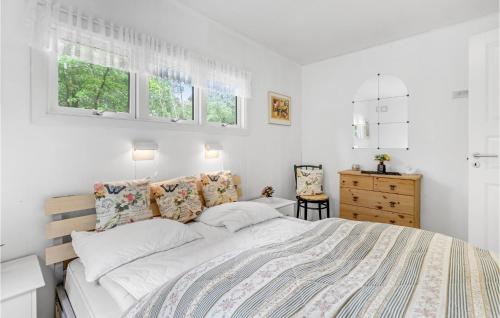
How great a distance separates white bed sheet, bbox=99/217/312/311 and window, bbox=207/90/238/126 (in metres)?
1.30

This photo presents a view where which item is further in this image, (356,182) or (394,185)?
(356,182)

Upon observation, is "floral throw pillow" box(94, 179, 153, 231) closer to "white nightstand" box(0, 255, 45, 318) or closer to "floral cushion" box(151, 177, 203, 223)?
"floral cushion" box(151, 177, 203, 223)

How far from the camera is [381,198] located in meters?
3.05

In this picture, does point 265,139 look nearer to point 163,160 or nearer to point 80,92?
point 163,160

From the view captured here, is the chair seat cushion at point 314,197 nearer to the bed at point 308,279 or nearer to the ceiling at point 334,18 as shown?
the bed at point 308,279

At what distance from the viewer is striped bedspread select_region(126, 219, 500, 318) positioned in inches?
34.3

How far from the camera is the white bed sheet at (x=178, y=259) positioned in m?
1.23

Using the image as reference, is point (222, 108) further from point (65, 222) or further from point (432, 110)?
point (432, 110)

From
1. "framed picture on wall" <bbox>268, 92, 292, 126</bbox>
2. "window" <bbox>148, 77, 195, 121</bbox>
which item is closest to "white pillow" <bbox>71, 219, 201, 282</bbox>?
"window" <bbox>148, 77, 195, 121</bbox>

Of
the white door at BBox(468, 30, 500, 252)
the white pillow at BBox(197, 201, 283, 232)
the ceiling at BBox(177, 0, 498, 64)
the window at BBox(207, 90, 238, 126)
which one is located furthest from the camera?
the window at BBox(207, 90, 238, 126)

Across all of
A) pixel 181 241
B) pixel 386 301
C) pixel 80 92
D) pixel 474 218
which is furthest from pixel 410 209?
pixel 80 92

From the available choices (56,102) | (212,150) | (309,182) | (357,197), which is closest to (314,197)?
(309,182)

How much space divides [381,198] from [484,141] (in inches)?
44.7

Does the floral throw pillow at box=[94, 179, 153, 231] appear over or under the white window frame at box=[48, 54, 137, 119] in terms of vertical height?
under
